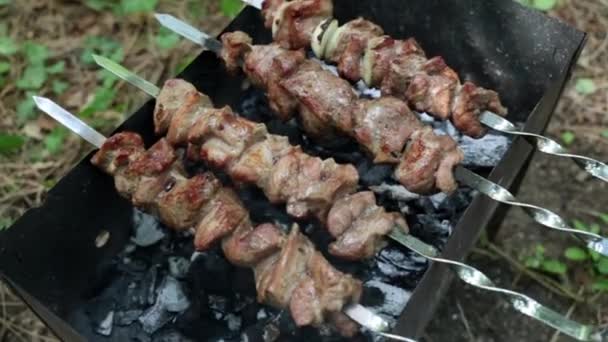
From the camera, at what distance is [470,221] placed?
8.34ft

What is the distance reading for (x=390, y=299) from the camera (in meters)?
2.64

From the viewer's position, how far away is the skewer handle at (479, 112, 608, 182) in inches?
92.5

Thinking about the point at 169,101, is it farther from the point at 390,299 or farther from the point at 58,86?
the point at 58,86

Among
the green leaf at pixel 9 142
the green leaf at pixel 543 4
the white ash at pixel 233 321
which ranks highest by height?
the green leaf at pixel 543 4

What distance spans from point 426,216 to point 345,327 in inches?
25.1

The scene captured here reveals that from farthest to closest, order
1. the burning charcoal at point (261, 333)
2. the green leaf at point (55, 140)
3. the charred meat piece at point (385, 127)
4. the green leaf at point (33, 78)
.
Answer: the green leaf at point (33, 78), the green leaf at point (55, 140), the burning charcoal at point (261, 333), the charred meat piece at point (385, 127)

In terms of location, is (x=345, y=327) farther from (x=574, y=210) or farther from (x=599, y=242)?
(x=574, y=210)

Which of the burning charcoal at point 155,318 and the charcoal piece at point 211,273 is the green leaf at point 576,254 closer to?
the charcoal piece at point 211,273

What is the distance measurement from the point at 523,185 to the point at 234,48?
6.33 ft

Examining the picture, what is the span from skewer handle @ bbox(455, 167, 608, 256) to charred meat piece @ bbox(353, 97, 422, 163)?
0.74ft

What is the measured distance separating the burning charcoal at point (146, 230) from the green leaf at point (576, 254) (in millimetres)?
2092

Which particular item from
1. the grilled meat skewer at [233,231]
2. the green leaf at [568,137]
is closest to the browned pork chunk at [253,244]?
the grilled meat skewer at [233,231]

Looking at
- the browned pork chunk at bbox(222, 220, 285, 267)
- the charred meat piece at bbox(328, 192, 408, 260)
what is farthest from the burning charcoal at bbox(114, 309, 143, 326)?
the charred meat piece at bbox(328, 192, 408, 260)

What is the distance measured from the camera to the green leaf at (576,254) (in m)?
3.63
